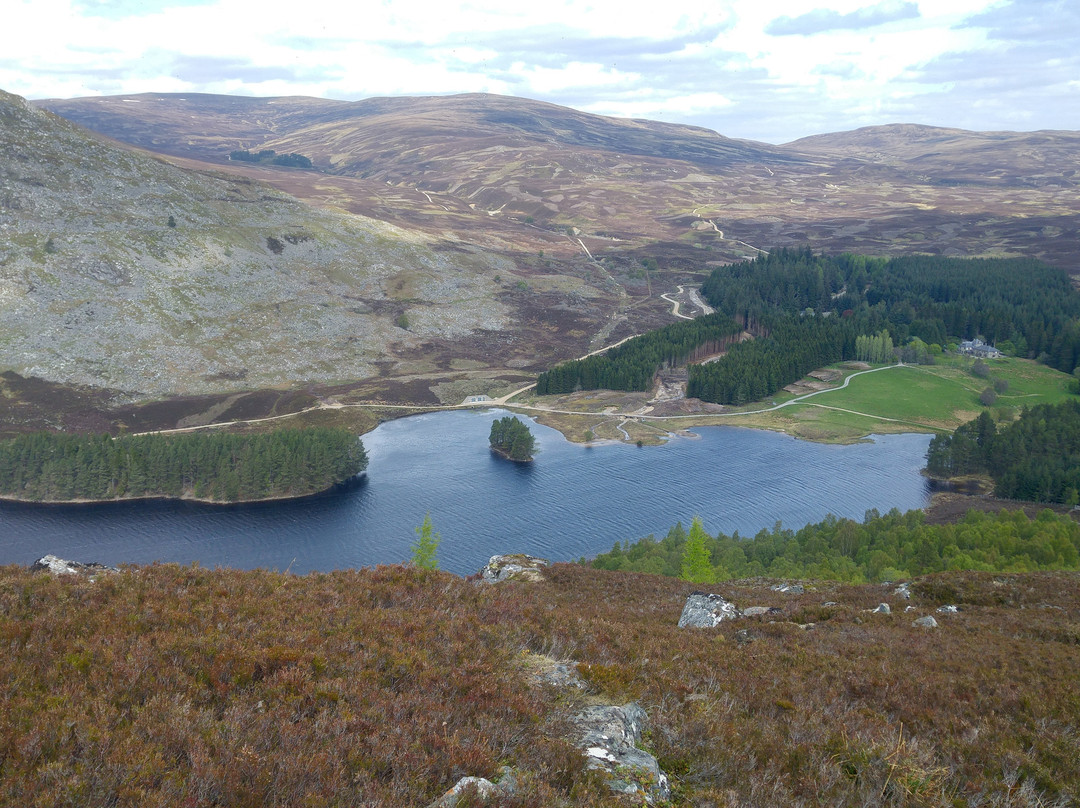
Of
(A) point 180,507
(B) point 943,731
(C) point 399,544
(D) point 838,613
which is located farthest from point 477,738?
(A) point 180,507

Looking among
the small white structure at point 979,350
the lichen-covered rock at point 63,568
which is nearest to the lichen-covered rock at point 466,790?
the lichen-covered rock at point 63,568

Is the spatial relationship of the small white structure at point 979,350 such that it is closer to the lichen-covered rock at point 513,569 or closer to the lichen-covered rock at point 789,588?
the lichen-covered rock at point 789,588

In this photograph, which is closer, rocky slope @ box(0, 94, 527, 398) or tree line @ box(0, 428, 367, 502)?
tree line @ box(0, 428, 367, 502)

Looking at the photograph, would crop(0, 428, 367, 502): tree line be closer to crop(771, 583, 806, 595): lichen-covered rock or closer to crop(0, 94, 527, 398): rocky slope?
crop(0, 94, 527, 398): rocky slope

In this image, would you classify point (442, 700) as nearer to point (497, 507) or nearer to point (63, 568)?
point (63, 568)

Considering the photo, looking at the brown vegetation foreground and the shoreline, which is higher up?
the brown vegetation foreground

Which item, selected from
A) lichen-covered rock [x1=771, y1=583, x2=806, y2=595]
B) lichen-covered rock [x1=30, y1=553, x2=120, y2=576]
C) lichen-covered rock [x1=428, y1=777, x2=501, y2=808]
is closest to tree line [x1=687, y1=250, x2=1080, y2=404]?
lichen-covered rock [x1=771, y1=583, x2=806, y2=595]

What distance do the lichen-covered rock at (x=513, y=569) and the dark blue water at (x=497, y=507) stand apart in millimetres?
36398

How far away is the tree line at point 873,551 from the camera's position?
52.2m

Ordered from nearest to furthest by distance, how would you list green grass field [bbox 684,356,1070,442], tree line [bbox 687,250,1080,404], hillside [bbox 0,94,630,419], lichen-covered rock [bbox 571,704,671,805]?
→ lichen-covered rock [bbox 571,704,671,805]
green grass field [bbox 684,356,1070,442]
hillside [bbox 0,94,630,419]
tree line [bbox 687,250,1080,404]

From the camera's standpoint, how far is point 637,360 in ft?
472

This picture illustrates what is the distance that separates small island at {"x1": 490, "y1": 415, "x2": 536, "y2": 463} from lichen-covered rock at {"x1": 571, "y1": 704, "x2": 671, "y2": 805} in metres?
92.3

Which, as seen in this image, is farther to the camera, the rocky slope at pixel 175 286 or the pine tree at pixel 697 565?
the rocky slope at pixel 175 286

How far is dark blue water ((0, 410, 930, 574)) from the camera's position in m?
79.6
